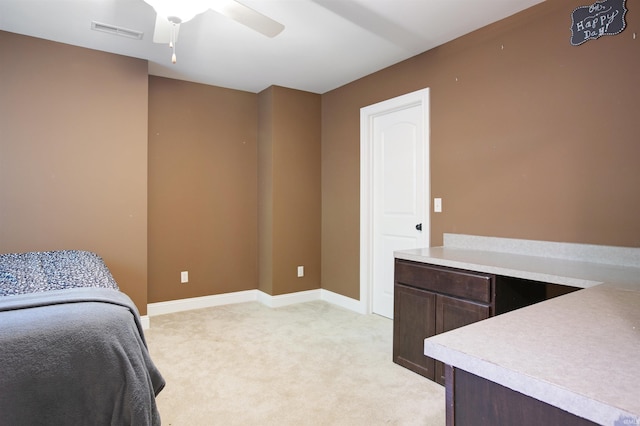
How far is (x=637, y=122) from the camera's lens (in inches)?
82.0

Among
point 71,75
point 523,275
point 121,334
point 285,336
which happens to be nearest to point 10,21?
point 71,75

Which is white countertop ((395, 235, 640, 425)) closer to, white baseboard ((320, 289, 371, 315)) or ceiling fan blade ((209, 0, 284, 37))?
ceiling fan blade ((209, 0, 284, 37))

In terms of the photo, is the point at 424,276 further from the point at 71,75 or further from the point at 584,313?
the point at 71,75

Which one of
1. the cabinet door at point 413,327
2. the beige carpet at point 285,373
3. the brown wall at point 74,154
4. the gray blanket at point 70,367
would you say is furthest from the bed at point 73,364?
the brown wall at point 74,154

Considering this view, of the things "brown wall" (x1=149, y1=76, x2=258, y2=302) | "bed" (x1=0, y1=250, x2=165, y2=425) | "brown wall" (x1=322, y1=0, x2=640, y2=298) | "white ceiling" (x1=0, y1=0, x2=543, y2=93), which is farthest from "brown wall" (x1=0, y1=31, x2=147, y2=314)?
"brown wall" (x1=322, y1=0, x2=640, y2=298)

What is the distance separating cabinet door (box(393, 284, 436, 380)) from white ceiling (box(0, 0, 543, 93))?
6.26 feet

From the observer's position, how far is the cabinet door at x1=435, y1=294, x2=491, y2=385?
216 cm

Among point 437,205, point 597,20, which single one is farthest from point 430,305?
point 597,20

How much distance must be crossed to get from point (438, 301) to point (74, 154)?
10.2 ft

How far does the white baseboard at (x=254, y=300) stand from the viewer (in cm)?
395

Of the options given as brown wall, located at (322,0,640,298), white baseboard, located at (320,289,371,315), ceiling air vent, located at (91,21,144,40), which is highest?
ceiling air vent, located at (91,21,144,40)

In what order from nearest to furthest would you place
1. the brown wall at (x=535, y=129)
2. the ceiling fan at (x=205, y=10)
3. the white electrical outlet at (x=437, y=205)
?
the ceiling fan at (x=205, y=10)
the brown wall at (x=535, y=129)
the white electrical outlet at (x=437, y=205)

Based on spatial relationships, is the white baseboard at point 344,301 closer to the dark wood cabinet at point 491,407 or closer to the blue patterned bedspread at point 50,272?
the blue patterned bedspread at point 50,272

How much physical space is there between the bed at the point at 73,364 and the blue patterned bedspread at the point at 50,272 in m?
0.33
